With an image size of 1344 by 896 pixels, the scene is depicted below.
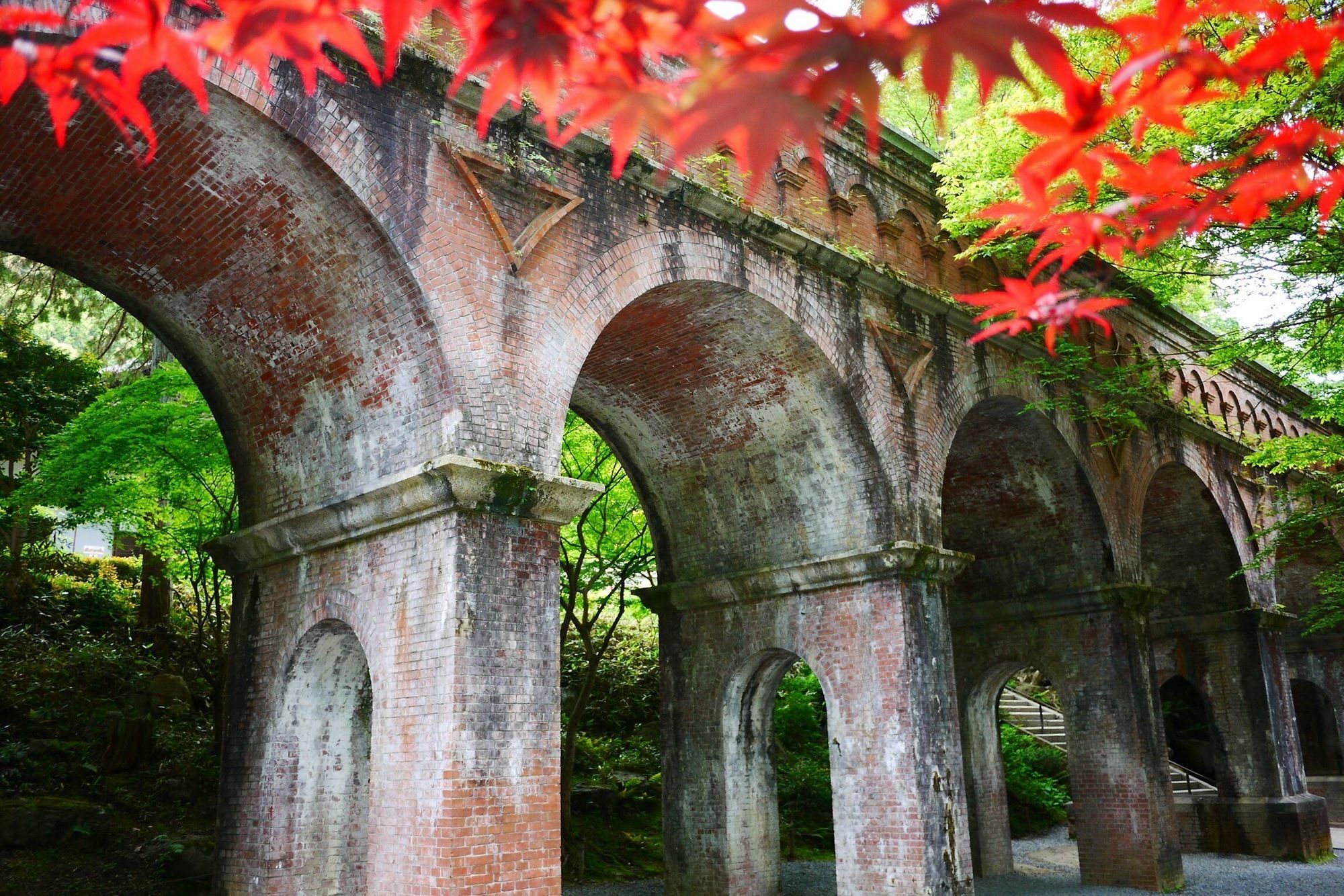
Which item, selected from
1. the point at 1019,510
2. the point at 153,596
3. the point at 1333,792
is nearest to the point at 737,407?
the point at 1019,510

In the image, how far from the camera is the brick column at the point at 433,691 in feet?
22.8

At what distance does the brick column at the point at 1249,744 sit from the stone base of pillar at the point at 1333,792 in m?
7.48

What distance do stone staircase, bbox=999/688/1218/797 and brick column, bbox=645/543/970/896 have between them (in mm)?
10394

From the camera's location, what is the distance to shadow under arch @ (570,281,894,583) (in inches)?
421

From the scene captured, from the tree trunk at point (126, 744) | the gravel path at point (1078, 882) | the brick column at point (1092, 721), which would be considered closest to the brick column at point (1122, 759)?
the brick column at point (1092, 721)

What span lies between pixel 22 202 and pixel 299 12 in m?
6.95

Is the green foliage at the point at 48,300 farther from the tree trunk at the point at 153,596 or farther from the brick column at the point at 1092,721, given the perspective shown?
the brick column at the point at 1092,721

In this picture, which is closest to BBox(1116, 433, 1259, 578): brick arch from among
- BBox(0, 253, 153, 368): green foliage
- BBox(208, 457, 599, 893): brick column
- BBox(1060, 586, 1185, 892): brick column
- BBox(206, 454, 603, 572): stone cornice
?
BBox(1060, 586, 1185, 892): brick column

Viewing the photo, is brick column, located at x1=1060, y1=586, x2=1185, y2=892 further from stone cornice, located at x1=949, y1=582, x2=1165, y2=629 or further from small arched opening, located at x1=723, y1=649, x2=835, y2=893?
small arched opening, located at x1=723, y1=649, x2=835, y2=893

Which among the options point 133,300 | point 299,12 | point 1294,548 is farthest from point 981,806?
point 299,12

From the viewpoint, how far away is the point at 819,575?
1120 cm

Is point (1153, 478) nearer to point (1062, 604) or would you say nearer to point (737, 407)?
point (1062, 604)

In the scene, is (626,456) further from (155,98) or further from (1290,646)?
(1290,646)

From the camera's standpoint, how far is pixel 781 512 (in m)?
11.8
